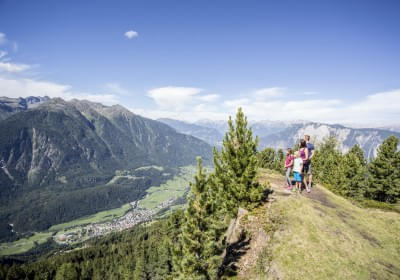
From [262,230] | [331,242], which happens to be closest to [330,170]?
[331,242]

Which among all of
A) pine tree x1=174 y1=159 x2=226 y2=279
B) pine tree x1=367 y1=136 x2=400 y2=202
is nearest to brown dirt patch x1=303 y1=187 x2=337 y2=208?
pine tree x1=174 y1=159 x2=226 y2=279

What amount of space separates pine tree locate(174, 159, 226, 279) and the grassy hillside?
3.14 m

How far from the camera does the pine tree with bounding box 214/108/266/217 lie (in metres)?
21.5

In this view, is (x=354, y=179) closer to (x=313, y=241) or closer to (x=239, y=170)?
(x=313, y=241)

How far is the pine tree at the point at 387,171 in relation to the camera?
49362 millimetres

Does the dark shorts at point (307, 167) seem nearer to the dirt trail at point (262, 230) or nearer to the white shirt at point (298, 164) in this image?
the white shirt at point (298, 164)

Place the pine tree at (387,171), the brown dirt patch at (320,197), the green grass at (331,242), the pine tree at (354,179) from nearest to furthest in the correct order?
the green grass at (331,242)
the brown dirt patch at (320,197)
the pine tree at (387,171)
the pine tree at (354,179)

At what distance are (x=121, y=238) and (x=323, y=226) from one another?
17712cm

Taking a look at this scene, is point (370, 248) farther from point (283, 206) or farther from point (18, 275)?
point (18, 275)

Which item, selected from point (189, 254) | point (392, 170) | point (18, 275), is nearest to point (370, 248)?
point (189, 254)

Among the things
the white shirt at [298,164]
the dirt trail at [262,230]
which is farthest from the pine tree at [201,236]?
the white shirt at [298,164]

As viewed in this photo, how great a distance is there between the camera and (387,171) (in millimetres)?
50312

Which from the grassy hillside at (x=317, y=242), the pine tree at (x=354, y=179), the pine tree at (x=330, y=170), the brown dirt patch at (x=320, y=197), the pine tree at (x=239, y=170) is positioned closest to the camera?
the grassy hillside at (x=317, y=242)

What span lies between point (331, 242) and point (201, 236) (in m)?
11.0
